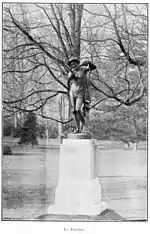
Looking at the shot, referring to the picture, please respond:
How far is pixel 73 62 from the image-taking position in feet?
11.8

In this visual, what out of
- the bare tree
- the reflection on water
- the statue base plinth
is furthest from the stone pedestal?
the bare tree

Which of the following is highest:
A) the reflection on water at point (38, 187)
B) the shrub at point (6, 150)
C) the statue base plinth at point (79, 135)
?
the statue base plinth at point (79, 135)

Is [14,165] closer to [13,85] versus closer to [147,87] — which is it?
[13,85]

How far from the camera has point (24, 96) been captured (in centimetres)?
379

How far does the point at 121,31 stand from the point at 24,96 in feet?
3.85

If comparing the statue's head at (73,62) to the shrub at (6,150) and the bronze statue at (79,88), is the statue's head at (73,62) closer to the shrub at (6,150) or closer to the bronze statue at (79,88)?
the bronze statue at (79,88)

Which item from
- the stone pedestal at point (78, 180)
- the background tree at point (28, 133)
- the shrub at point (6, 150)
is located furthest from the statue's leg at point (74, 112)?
the shrub at point (6, 150)

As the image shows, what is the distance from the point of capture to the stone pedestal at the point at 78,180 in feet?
11.4

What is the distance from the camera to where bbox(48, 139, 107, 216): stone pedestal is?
3.48m

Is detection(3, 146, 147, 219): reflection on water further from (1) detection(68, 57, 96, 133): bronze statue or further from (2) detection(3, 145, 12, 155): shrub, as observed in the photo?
(1) detection(68, 57, 96, 133): bronze statue

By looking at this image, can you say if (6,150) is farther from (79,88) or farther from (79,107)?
(79,88)

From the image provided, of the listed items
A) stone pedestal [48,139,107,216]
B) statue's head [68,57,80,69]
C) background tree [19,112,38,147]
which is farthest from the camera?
background tree [19,112,38,147]

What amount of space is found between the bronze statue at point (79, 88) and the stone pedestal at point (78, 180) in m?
0.21

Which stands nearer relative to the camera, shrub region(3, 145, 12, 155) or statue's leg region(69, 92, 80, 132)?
statue's leg region(69, 92, 80, 132)
